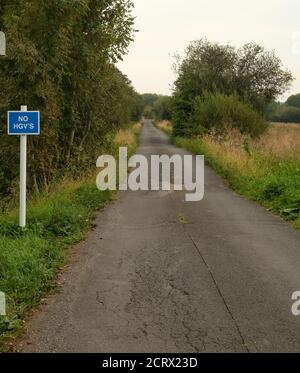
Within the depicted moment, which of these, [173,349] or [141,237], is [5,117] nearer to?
[141,237]

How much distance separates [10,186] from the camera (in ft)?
43.6

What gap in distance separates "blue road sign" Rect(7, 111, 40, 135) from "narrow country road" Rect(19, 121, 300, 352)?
Result: 2.12m

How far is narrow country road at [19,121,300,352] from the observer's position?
4.70m

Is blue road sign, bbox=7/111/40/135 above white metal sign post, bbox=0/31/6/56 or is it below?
below

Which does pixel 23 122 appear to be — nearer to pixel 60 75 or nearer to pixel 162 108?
pixel 60 75

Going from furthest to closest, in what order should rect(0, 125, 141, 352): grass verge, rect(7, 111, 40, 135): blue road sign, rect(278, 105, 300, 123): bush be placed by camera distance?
rect(278, 105, 300, 123): bush, rect(7, 111, 40, 135): blue road sign, rect(0, 125, 141, 352): grass verge

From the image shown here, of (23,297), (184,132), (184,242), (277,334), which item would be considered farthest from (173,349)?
(184,132)

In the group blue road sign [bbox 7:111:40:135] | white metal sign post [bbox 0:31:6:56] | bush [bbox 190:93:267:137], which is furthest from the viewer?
bush [bbox 190:93:267:137]

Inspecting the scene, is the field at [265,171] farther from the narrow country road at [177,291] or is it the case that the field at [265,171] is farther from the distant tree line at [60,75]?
the distant tree line at [60,75]

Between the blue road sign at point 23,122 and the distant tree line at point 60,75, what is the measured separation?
2.98 meters

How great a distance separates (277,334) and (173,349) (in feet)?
3.56

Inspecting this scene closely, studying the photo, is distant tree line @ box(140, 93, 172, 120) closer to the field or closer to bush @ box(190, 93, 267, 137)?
bush @ box(190, 93, 267, 137)

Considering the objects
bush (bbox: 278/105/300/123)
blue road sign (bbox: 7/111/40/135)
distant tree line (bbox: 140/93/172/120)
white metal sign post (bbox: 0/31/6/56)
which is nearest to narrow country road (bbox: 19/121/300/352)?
blue road sign (bbox: 7/111/40/135)

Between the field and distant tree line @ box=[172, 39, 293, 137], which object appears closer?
the field
